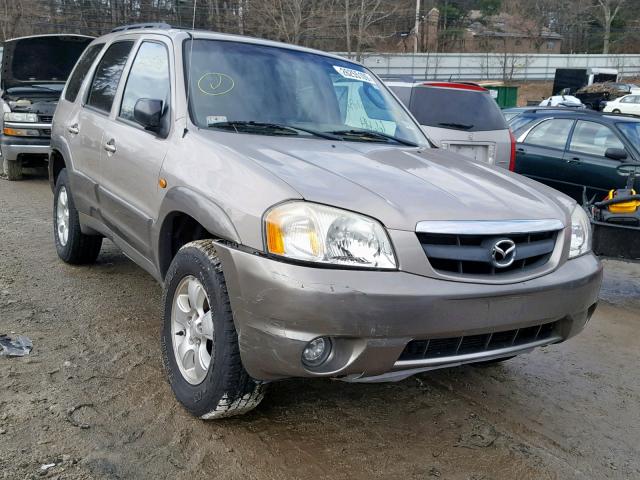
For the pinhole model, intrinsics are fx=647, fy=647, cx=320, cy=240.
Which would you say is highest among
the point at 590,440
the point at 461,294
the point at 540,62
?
the point at 540,62

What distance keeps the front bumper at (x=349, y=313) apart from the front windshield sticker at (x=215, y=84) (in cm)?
123

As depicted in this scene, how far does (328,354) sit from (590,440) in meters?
1.51

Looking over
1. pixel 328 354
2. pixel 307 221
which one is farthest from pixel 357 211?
pixel 328 354

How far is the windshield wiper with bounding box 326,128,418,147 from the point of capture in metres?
3.72

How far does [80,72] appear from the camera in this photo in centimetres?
522

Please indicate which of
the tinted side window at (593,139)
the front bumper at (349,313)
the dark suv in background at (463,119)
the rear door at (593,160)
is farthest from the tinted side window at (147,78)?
the tinted side window at (593,139)

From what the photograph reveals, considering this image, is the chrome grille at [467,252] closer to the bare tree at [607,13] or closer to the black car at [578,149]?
the black car at [578,149]

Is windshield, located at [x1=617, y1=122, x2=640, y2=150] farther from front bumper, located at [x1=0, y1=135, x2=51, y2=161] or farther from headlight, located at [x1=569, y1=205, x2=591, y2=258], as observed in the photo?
front bumper, located at [x1=0, y1=135, x2=51, y2=161]

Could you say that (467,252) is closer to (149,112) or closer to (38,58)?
(149,112)

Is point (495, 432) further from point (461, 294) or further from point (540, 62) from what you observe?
point (540, 62)

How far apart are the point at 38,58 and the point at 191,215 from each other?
885cm

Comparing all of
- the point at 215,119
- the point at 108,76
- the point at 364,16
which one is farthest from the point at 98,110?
the point at 364,16

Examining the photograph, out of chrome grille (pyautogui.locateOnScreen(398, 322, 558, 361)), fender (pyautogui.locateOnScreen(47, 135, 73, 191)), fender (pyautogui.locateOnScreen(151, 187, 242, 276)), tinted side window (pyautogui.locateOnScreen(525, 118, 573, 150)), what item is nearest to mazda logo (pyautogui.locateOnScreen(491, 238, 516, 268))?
chrome grille (pyautogui.locateOnScreen(398, 322, 558, 361))

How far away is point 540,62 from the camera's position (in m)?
59.3
